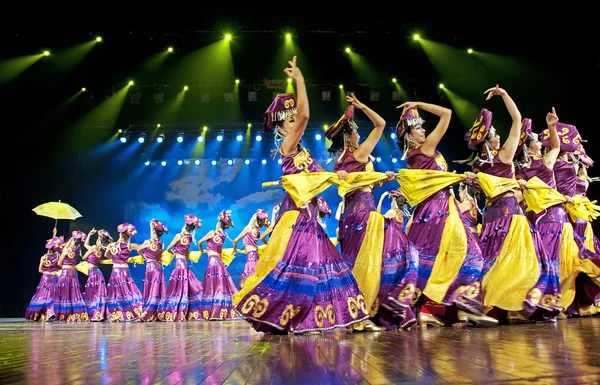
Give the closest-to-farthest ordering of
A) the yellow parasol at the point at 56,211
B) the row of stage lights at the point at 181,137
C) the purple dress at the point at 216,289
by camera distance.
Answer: the purple dress at the point at 216,289
the yellow parasol at the point at 56,211
the row of stage lights at the point at 181,137

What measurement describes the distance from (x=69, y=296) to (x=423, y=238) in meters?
9.25

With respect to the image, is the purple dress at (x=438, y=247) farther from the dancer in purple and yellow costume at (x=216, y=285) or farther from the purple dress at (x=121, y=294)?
the purple dress at (x=121, y=294)

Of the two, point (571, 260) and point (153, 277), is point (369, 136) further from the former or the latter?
point (153, 277)

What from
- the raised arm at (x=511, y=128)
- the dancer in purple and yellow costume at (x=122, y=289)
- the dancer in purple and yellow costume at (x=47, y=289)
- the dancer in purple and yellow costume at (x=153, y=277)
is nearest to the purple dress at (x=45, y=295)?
the dancer in purple and yellow costume at (x=47, y=289)

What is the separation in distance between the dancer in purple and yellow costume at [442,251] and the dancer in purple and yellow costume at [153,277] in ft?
21.9

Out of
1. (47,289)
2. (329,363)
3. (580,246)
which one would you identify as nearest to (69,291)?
(47,289)

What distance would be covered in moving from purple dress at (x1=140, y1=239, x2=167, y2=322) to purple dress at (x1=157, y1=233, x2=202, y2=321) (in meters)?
0.13

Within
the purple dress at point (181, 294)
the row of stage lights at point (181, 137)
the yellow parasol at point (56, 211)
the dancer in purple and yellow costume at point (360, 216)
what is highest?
the row of stage lights at point (181, 137)

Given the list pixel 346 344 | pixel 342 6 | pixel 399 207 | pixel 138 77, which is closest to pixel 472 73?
pixel 342 6

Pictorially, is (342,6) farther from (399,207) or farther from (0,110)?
(0,110)

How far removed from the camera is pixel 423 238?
461cm

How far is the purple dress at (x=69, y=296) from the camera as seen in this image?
36.3 ft

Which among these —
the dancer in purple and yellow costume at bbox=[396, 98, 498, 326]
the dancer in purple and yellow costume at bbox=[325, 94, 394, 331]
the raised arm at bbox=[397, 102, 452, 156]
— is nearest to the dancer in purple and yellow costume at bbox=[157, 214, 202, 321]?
the dancer in purple and yellow costume at bbox=[325, 94, 394, 331]

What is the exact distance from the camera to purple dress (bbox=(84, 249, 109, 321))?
10789 millimetres
